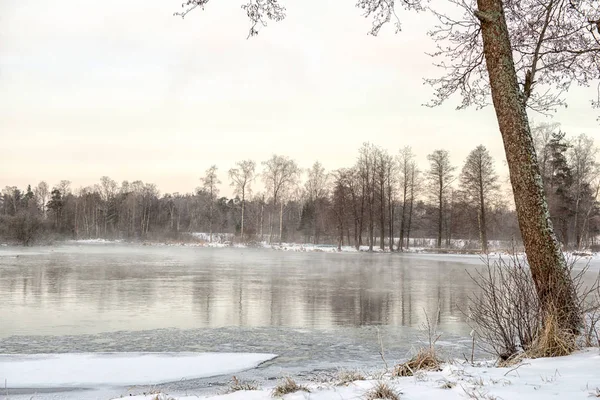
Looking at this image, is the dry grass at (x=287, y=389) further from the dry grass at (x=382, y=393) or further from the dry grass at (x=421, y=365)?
the dry grass at (x=421, y=365)

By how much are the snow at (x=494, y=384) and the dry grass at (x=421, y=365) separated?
0.84 feet

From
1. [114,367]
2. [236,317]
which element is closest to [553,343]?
[114,367]

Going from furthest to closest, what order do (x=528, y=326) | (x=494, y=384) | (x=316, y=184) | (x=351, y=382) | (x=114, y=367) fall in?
(x=316, y=184) → (x=114, y=367) → (x=528, y=326) → (x=351, y=382) → (x=494, y=384)

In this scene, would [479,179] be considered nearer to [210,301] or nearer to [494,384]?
[210,301]

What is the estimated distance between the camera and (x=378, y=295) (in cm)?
1639

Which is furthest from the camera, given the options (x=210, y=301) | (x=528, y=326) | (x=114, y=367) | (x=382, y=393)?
(x=210, y=301)

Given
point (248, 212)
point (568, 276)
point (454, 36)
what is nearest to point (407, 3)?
point (454, 36)

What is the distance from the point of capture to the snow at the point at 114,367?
255 inches

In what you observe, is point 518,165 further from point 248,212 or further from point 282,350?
point 248,212

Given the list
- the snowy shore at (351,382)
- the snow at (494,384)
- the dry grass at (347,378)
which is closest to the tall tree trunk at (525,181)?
the snowy shore at (351,382)

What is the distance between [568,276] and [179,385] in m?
5.01

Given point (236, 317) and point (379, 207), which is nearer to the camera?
point (236, 317)

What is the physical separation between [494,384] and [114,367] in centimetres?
538

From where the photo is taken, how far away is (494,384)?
4.08 m
